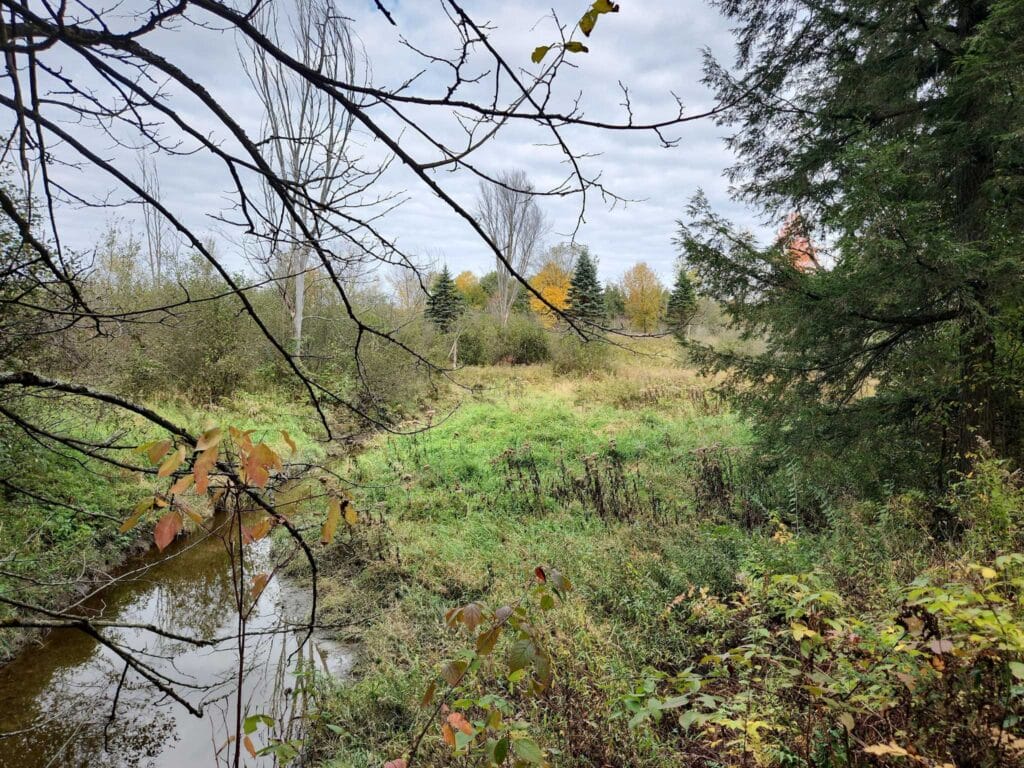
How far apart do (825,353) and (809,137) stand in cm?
225

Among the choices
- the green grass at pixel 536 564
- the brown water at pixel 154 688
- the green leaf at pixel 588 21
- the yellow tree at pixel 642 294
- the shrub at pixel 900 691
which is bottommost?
the brown water at pixel 154 688

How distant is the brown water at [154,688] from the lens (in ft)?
11.4

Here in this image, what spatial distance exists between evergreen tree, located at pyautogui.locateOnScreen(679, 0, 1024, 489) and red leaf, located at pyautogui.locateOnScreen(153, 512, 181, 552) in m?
3.93

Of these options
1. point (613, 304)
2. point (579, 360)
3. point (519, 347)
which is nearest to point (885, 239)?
point (613, 304)

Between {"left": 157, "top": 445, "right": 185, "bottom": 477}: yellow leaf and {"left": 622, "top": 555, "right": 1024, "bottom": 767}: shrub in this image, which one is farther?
{"left": 622, "top": 555, "right": 1024, "bottom": 767}: shrub

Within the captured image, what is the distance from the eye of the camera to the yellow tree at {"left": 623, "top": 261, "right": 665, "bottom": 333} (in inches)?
1257

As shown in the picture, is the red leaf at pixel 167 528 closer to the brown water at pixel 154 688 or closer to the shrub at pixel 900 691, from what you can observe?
the shrub at pixel 900 691

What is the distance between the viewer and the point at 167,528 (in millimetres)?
1103

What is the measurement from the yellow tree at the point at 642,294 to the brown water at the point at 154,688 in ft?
88.7

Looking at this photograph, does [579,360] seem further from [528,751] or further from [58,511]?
[528,751]

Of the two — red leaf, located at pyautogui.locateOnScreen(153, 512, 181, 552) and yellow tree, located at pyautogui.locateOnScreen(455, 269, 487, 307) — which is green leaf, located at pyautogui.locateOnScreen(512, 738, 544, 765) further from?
yellow tree, located at pyautogui.locateOnScreen(455, 269, 487, 307)

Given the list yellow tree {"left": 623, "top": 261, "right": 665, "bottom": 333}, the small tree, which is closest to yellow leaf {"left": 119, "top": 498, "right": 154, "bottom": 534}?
the small tree

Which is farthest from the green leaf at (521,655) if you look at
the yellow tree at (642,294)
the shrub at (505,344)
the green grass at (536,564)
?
the yellow tree at (642,294)

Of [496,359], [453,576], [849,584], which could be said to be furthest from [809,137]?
[496,359]
